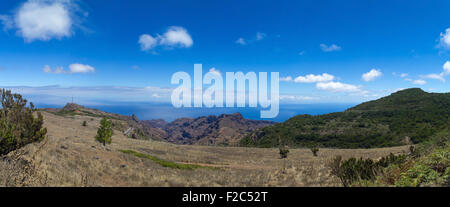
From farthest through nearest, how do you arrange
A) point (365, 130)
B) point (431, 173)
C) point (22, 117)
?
point (365, 130), point (22, 117), point (431, 173)

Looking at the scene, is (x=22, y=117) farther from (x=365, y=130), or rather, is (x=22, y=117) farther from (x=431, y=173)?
(x=365, y=130)

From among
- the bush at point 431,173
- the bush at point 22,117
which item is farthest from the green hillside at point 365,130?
the bush at point 431,173

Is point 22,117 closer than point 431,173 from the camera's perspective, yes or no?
No

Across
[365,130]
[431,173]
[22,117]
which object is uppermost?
[22,117]

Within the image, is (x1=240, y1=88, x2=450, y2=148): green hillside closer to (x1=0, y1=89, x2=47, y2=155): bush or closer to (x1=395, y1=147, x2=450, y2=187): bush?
(x1=0, y1=89, x2=47, y2=155): bush

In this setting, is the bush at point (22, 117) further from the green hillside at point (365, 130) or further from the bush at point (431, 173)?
the green hillside at point (365, 130)

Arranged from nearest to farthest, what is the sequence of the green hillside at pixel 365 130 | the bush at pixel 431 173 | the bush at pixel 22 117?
the bush at pixel 431 173 → the bush at pixel 22 117 → the green hillside at pixel 365 130

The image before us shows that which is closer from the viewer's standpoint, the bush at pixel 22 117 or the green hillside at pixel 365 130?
the bush at pixel 22 117

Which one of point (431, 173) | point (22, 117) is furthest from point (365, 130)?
point (22, 117)

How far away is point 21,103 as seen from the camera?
44.3 ft

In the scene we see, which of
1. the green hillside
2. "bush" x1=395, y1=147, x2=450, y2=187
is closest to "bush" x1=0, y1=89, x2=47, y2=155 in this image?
"bush" x1=395, y1=147, x2=450, y2=187

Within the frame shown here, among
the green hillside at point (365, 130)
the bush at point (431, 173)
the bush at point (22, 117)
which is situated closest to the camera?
the bush at point (431, 173)
